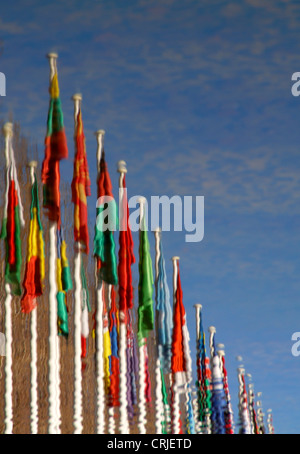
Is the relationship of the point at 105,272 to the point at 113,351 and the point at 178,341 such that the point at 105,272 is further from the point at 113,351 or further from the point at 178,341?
the point at 113,351

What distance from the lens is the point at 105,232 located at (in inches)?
784

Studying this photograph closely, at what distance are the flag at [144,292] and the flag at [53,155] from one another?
313 centimetres

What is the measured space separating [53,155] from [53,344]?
3.85 metres

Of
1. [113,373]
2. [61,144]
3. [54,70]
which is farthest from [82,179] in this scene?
[113,373]

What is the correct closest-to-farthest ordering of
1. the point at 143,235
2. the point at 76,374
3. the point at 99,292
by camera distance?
the point at 76,374 → the point at 99,292 → the point at 143,235

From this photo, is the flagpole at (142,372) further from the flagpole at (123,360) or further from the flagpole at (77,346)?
the flagpole at (77,346)

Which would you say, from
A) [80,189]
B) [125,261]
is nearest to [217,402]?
[125,261]

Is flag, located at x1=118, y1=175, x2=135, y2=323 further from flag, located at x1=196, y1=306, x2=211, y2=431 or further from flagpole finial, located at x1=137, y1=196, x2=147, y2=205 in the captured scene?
flag, located at x1=196, y1=306, x2=211, y2=431

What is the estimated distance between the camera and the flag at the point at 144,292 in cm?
2108

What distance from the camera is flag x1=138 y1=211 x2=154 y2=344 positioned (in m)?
21.1

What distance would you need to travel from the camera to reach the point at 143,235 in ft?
71.0

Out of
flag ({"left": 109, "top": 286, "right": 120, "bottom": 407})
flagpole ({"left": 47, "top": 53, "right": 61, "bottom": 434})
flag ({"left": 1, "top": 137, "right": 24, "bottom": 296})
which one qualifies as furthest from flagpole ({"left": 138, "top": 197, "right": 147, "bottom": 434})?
flag ({"left": 1, "top": 137, "right": 24, "bottom": 296})

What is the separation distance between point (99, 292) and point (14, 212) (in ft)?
8.13

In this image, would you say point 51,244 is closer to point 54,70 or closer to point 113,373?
point 54,70
